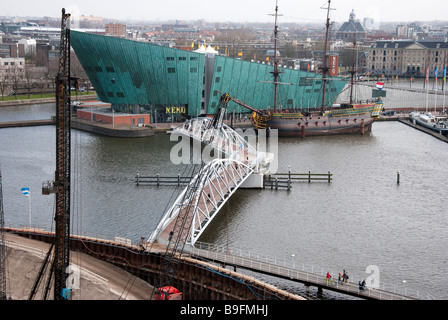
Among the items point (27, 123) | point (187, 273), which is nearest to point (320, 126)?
point (27, 123)

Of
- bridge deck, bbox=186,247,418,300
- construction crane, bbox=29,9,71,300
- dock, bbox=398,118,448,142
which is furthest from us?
dock, bbox=398,118,448,142

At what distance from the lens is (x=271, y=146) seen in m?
29.5

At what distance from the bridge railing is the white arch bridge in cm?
56

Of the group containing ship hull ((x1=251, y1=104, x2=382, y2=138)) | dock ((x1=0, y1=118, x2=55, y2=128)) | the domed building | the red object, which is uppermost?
the domed building

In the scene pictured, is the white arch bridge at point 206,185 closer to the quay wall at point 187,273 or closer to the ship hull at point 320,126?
the quay wall at point 187,273

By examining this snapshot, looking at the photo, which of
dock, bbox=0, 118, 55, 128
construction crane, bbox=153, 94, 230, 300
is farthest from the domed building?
construction crane, bbox=153, 94, 230, 300

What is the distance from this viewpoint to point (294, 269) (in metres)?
14.0

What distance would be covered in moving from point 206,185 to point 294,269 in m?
6.44

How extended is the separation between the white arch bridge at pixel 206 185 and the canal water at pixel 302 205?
0.59m

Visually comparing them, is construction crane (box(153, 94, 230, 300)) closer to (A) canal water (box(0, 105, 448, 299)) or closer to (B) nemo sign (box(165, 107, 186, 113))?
(A) canal water (box(0, 105, 448, 299))

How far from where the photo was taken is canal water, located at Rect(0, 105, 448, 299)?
15570 mm

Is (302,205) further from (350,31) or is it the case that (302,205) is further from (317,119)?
(350,31)
